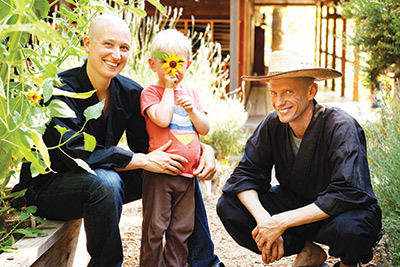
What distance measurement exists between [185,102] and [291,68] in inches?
20.5

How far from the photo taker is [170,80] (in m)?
2.55

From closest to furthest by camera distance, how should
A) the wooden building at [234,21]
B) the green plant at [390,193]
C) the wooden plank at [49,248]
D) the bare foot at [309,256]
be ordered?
1. the wooden plank at [49,248]
2. the green plant at [390,193]
3. the bare foot at [309,256]
4. the wooden building at [234,21]

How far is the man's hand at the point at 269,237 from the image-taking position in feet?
7.87

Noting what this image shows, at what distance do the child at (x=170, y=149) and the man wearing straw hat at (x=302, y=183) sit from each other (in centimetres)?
26

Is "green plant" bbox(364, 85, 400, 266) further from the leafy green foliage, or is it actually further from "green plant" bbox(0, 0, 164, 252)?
"green plant" bbox(0, 0, 164, 252)

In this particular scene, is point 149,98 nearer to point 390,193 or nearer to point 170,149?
point 170,149

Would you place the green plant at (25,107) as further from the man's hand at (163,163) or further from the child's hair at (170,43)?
the man's hand at (163,163)

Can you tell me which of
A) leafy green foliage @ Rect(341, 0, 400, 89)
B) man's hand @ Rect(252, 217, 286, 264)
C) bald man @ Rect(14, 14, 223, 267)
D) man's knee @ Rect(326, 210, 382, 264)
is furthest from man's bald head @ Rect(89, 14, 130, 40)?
leafy green foliage @ Rect(341, 0, 400, 89)

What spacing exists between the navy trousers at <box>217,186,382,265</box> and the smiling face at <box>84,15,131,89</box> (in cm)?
86

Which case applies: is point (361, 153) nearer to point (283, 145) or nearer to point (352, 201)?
point (352, 201)

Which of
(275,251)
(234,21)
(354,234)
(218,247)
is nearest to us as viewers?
(354,234)

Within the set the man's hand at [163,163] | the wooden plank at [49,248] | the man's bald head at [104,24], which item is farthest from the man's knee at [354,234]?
the man's bald head at [104,24]

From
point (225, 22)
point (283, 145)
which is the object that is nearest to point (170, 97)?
point (283, 145)

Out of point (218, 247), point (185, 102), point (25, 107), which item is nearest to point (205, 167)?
point (185, 102)
